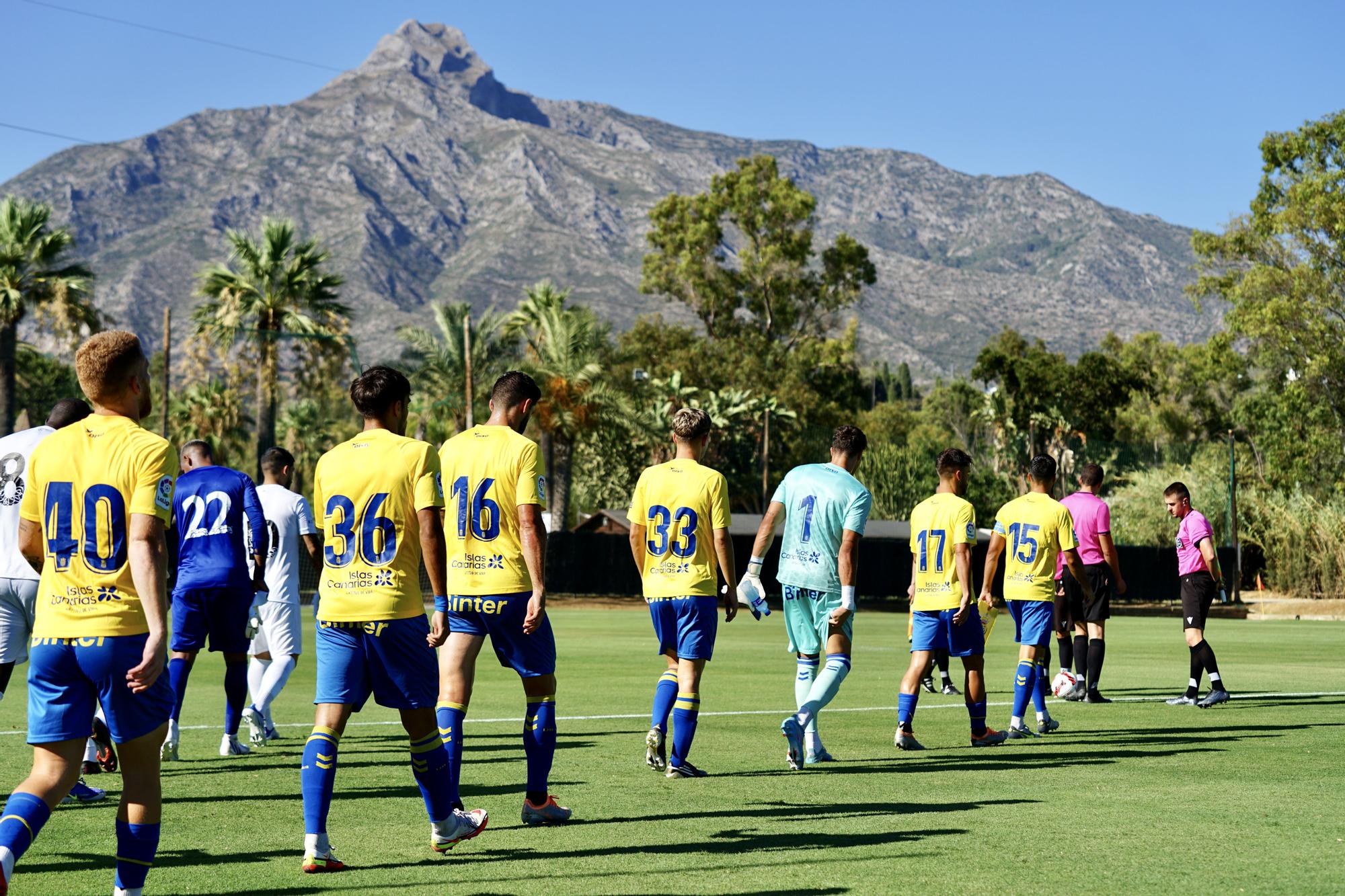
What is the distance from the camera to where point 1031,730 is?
11961 millimetres

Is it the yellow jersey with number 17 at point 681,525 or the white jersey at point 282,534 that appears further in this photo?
the white jersey at point 282,534

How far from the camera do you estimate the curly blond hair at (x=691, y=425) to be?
9289 millimetres

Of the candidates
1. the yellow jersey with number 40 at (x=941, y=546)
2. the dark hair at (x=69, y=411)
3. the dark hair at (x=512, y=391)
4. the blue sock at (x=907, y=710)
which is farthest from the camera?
the yellow jersey with number 40 at (x=941, y=546)

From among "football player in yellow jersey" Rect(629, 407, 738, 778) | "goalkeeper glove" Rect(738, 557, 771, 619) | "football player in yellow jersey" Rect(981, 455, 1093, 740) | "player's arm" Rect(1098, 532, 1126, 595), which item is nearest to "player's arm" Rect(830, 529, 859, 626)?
"goalkeeper glove" Rect(738, 557, 771, 619)

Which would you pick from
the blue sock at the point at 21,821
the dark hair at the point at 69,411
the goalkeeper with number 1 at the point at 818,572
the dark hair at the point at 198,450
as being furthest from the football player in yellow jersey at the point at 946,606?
Result: the blue sock at the point at 21,821

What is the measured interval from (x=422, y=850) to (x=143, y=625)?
2162mm

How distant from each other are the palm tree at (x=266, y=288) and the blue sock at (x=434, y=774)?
4334cm

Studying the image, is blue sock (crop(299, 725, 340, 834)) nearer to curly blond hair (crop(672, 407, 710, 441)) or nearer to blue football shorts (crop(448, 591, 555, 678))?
A: blue football shorts (crop(448, 591, 555, 678))

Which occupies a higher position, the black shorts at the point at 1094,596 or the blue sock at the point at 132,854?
the black shorts at the point at 1094,596

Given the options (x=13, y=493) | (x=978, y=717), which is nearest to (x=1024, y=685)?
(x=978, y=717)

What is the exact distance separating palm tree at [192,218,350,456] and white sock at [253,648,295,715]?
38.6 m

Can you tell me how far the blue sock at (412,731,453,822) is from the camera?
254 inches

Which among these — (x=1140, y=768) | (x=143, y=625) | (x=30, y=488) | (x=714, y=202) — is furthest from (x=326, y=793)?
(x=714, y=202)

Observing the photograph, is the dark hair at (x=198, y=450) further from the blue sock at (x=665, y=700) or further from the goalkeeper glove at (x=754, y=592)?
the goalkeeper glove at (x=754, y=592)
